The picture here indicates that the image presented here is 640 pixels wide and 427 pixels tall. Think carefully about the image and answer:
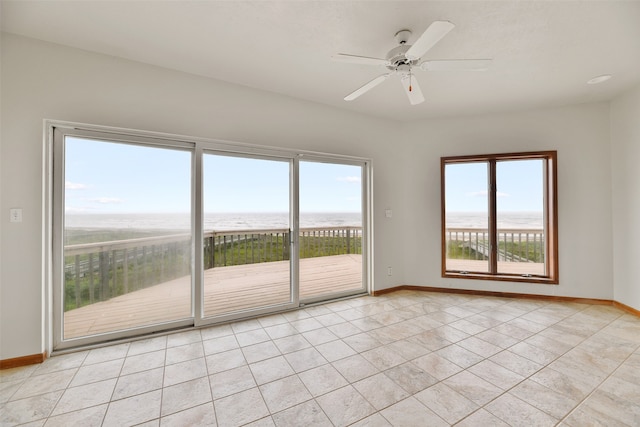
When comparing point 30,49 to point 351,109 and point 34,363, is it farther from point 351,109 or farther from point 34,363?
point 351,109

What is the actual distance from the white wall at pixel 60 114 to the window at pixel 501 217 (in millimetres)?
2865

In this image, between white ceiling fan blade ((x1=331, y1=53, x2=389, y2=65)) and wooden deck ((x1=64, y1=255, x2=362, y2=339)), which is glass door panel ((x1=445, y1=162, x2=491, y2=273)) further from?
white ceiling fan blade ((x1=331, y1=53, x2=389, y2=65))

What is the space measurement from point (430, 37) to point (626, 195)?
371cm

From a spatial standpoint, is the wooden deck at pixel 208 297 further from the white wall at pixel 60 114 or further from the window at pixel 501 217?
the window at pixel 501 217

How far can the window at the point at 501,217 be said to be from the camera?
12.7ft

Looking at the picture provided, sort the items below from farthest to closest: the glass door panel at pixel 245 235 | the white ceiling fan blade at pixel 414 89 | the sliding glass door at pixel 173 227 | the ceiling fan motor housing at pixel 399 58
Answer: the glass door panel at pixel 245 235
the sliding glass door at pixel 173 227
the white ceiling fan blade at pixel 414 89
the ceiling fan motor housing at pixel 399 58

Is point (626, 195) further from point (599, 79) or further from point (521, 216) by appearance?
point (599, 79)

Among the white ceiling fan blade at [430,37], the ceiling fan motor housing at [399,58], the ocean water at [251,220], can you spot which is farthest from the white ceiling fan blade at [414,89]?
the ocean water at [251,220]

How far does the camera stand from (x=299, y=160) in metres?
3.54

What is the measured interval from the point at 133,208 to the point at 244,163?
1.26 m

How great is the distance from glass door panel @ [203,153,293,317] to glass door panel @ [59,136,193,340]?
26cm

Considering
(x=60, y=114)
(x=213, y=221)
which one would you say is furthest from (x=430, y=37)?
(x=60, y=114)

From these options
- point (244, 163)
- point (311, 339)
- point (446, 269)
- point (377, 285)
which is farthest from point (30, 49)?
point (446, 269)

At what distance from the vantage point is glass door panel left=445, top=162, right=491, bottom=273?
4.13m
